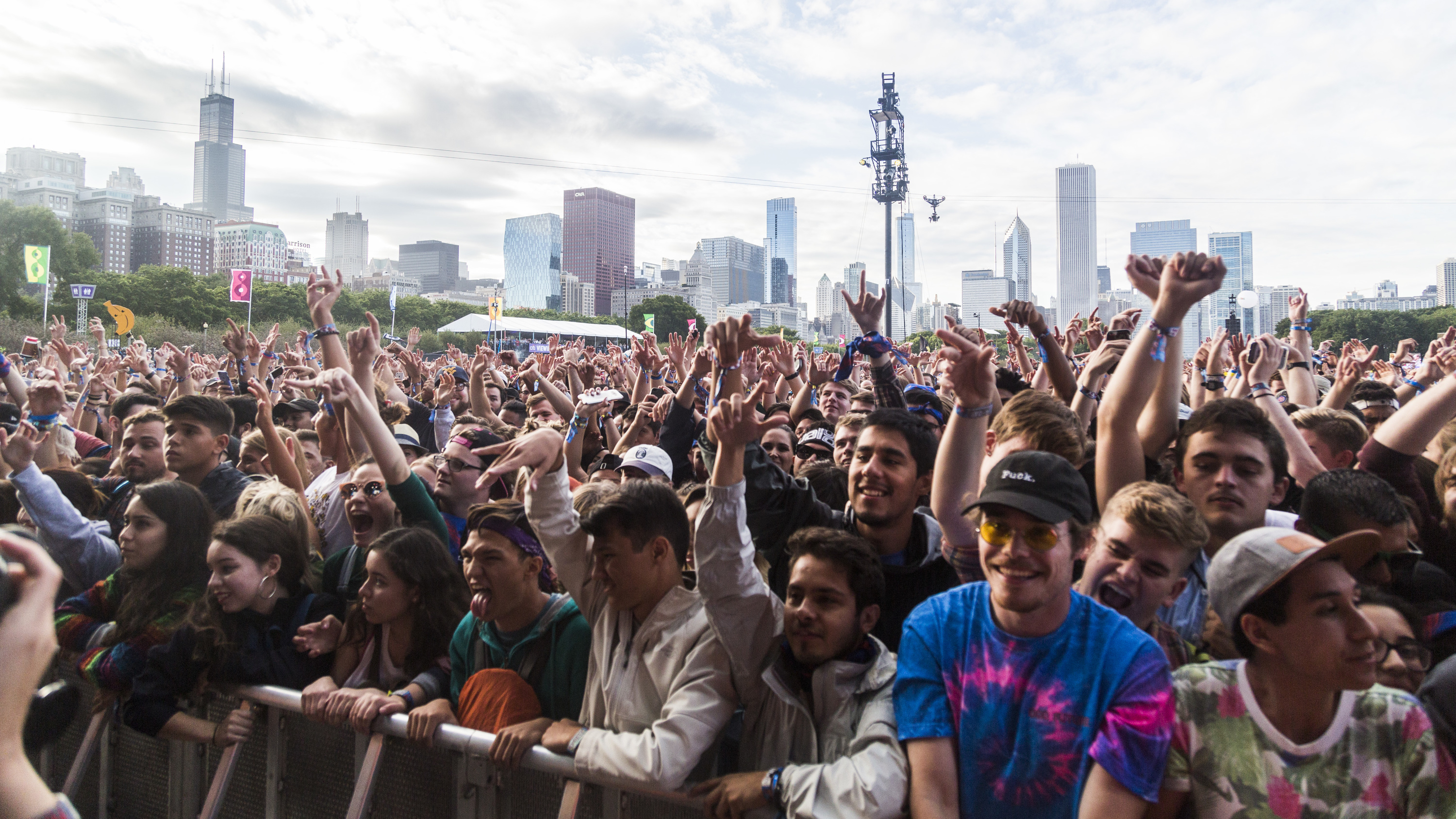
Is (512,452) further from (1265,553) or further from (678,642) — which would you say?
(1265,553)

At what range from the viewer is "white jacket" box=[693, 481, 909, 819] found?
2287 mm

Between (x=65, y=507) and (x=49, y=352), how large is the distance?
837cm

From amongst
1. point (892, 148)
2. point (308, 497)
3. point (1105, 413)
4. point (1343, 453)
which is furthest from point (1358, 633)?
point (892, 148)

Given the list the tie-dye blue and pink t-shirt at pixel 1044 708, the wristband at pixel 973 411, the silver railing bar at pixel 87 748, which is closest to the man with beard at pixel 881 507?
the wristband at pixel 973 411

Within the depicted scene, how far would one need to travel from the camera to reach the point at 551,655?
10.1ft

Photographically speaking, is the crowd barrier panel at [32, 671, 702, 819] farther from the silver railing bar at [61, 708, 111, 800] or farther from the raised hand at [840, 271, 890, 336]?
the raised hand at [840, 271, 890, 336]

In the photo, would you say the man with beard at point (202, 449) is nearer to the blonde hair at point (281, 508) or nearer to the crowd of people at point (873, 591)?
the crowd of people at point (873, 591)

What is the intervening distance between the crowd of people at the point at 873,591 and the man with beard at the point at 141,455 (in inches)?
3.3

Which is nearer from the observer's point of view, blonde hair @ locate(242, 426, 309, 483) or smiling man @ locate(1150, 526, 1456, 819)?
smiling man @ locate(1150, 526, 1456, 819)

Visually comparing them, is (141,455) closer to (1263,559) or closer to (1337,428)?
(1263,559)

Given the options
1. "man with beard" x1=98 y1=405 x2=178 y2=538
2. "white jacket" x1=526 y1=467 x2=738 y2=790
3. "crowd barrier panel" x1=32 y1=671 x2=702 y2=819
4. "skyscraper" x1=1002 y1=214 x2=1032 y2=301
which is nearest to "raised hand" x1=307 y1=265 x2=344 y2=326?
"man with beard" x1=98 y1=405 x2=178 y2=538

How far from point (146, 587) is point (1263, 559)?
420 centimetres

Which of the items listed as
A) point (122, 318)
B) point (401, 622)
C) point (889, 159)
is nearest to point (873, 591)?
point (401, 622)

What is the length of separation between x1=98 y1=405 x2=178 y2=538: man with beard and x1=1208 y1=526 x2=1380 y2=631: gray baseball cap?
549 cm
